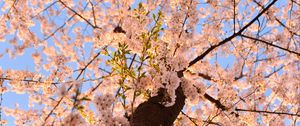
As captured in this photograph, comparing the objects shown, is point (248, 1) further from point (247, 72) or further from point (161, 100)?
point (161, 100)

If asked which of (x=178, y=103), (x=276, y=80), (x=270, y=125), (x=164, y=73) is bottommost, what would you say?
(x=164, y=73)

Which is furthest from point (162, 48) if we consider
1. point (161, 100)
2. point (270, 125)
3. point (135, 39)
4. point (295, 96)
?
point (295, 96)

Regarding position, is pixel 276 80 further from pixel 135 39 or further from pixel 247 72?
pixel 135 39

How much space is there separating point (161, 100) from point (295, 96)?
4512mm

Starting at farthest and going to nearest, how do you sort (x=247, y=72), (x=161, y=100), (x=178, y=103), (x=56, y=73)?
1. (x=247, y=72)
2. (x=56, y=73)
3. (x=178, y=103)
4. (x=161, y=100)

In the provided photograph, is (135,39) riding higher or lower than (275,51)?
lower

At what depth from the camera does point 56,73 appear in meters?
5.88

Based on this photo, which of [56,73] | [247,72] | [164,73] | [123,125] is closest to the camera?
[123,125]

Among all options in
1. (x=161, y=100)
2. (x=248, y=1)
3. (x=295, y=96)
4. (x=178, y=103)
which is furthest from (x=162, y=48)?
(x=248, y=1)

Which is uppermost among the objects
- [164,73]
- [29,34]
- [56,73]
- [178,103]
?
[29,34]

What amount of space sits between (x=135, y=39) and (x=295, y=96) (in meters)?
4.92

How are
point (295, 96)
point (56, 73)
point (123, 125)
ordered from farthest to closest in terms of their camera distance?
point (295, 96)
point (56, 73)
point (123, 125)

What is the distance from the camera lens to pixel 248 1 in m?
8.47

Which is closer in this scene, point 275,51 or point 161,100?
point 161,100
